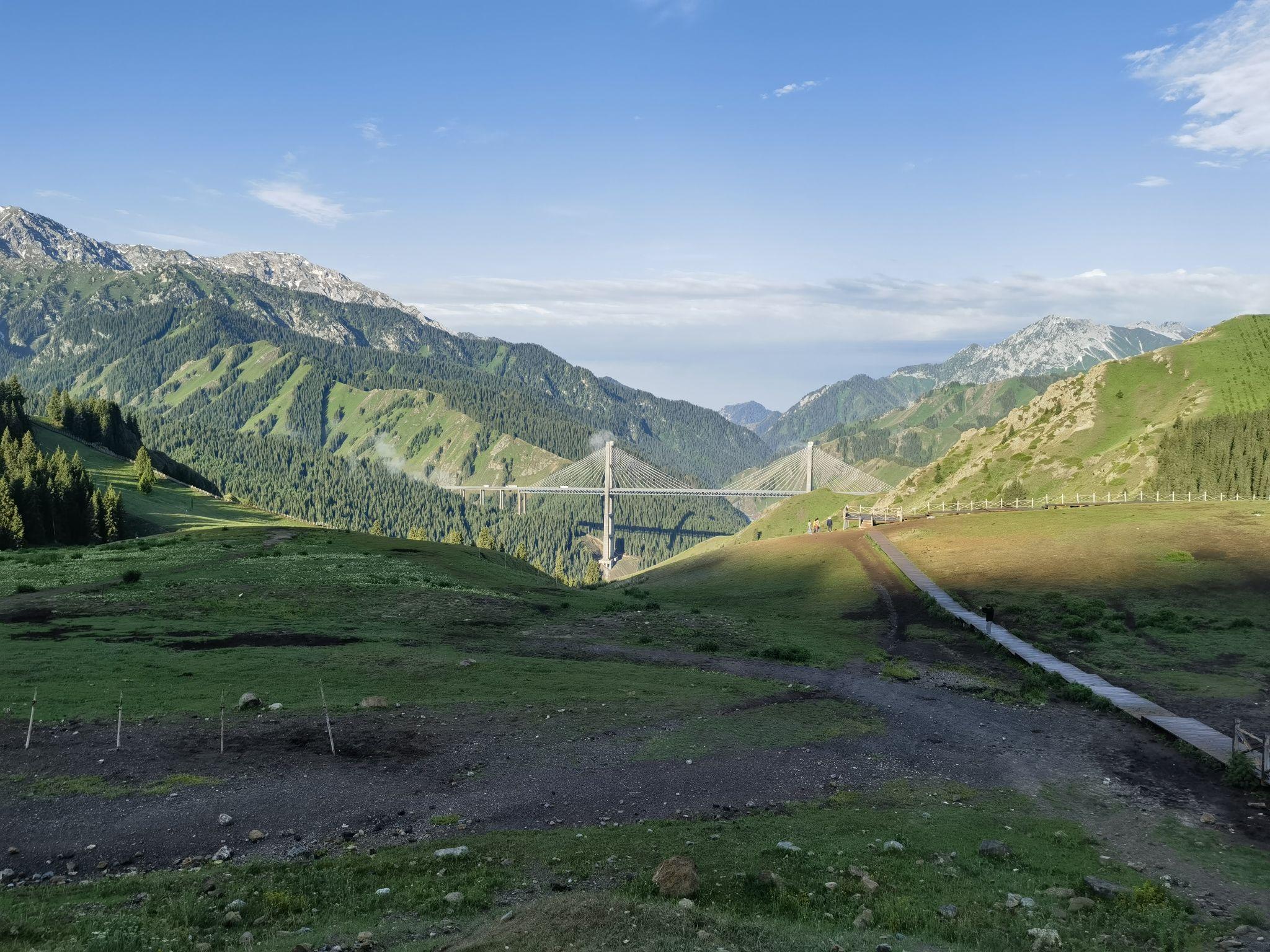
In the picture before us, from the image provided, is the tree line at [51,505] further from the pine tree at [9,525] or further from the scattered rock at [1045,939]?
the scattered rock at [1045,939]

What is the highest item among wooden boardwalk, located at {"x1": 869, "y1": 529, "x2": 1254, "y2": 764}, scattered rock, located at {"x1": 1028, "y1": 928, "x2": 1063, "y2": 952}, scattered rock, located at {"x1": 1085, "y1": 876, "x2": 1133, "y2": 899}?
scattered rock, located at {"x1": 1028, "y1": 928, "x2": 1063, "y2": 952}

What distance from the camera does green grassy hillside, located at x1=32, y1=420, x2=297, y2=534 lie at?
140 metres

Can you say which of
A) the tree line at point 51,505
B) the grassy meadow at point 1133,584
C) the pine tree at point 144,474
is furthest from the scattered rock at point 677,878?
the pine tree at point 144,474

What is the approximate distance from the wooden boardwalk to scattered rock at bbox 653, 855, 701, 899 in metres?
19.9

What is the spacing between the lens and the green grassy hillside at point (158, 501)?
139625 mm

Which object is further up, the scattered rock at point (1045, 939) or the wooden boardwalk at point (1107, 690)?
the scattered rock at point (1045, 939)

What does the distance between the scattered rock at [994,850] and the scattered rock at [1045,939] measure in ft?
12.6

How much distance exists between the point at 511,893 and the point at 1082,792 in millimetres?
17682

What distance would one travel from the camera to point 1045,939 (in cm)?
1509

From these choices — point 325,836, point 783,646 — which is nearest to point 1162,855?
point 325,836

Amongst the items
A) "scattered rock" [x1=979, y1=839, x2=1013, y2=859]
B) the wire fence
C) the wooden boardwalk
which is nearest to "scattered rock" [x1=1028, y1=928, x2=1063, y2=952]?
"scattered rock" [x1=979, y1=839, x2=1013, y2=859]

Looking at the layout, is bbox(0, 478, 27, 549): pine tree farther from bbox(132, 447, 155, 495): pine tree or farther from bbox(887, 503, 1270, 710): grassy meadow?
bbox(887, 503, 1270, 710): grassy meadow

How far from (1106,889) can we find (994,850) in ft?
8.44

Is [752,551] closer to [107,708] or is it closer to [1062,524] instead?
[1062,524]
